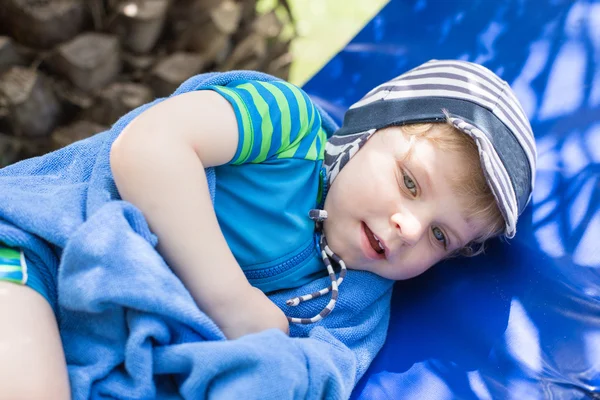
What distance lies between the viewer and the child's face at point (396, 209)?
144 cm

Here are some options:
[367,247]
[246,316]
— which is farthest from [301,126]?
[246,316]

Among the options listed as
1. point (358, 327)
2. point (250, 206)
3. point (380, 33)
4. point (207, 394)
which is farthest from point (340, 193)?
point (380, 33)

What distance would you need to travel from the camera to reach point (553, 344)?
4.78 ft

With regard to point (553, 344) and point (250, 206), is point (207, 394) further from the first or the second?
point (553, 344)

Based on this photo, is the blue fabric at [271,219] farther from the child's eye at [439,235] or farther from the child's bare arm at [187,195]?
the child's eye at [439,235]

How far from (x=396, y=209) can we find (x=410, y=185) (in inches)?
2.6

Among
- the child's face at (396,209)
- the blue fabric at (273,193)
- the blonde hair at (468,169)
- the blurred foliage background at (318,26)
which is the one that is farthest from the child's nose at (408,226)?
the blurred foliage background at (318,26)

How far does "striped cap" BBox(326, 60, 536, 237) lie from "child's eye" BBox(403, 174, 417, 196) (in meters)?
0.15

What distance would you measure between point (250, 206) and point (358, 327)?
0.37 metres

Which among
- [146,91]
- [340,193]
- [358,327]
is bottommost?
[146,91]

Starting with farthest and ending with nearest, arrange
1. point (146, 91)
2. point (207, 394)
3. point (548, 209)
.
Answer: point (146, 91) → point (548, 209) → point (207, 394)

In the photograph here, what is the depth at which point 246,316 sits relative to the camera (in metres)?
1.29

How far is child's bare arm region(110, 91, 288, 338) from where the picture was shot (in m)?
1.20

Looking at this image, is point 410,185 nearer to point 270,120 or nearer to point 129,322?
point 270,120
